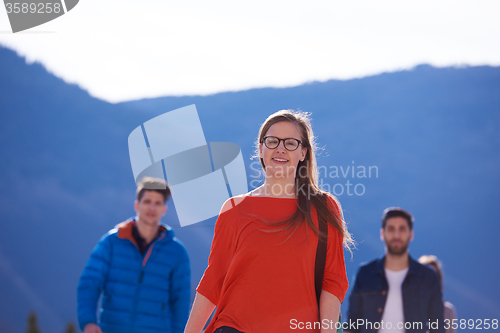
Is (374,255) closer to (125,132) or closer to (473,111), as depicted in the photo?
(473,111)

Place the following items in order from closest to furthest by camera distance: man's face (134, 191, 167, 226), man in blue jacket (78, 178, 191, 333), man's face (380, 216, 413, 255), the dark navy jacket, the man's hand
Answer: the man's hand
man in blue jacket (78, 178, 191, 333)
the dark navy jacket
man's face (134, 191, 167, 226)
man's face (380, 216, 413, 255)

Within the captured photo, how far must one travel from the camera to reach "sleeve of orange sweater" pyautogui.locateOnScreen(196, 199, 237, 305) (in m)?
1.61

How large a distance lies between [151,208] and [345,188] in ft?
19.8

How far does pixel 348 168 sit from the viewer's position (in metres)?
7.88

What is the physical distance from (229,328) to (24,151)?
947 cm

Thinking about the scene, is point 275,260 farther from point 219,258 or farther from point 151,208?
point 151,208

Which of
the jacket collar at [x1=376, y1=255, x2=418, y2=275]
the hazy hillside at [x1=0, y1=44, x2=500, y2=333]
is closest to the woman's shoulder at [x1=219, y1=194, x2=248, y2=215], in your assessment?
the jacket collar at [x1=376, y1=255, x2=418, y2=275]

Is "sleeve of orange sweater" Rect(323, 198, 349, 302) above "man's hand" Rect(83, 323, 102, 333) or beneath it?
above

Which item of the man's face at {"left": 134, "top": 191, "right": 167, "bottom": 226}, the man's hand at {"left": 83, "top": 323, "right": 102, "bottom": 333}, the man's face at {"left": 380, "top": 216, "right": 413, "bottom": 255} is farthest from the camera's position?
the man's face at {"left": 380, "top": 216, "right": 413, "bottom": 255}

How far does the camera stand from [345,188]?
8.62m

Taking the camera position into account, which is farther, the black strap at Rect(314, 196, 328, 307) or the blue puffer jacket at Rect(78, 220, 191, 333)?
the blue puffer jacket at Rect(78, 220, 191, 333)

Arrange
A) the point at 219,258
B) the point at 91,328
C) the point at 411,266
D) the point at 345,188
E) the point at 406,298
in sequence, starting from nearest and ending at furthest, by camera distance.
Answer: the point at 219,258
the point at 91,328
the point at 406,298
the point at 411,266
the point at 345,188

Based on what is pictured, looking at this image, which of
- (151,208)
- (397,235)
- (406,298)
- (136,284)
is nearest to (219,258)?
(136,284)

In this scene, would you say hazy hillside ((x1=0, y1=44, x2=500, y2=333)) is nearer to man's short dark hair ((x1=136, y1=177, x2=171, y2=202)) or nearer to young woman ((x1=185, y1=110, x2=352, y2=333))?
man's short dark hair ((x1=136, y1=177, x2=171, y2=202))
